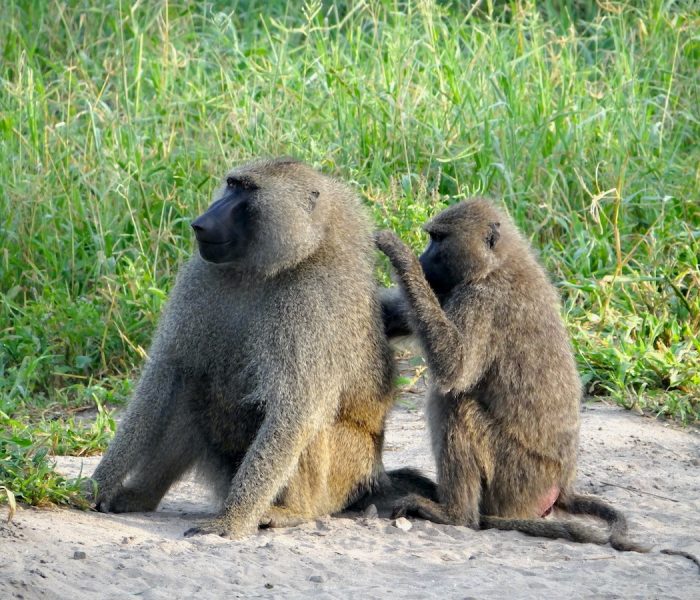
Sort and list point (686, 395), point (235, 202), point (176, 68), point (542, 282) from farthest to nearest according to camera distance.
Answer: point (176, 68) < point (686, 395) < point (542, 282) < point (235, 202)

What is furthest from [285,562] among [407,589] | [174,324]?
[174,324]

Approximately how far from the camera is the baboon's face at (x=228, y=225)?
405 centimetres

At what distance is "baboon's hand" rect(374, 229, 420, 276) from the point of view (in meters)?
4.33

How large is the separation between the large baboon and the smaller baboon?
8.2 inches

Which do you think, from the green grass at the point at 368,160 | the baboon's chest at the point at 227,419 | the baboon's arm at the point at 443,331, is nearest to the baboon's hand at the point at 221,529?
the baboon's chest at the point at 227,419

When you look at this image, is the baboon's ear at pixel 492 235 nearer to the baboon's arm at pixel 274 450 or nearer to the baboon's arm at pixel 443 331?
the baboon's arm at pixel 443 331

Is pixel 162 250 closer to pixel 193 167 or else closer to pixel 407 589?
pixel 193 167

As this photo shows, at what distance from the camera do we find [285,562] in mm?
3707

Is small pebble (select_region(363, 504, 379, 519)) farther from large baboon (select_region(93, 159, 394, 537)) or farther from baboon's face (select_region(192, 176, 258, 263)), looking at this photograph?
baboon's face (select_region(192, 176, 258, 263))

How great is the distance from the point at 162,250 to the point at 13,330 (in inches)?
33.7

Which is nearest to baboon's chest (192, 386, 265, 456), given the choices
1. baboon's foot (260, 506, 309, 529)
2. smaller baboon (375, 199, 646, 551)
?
baboon's foot (260, 506, 309, 529)

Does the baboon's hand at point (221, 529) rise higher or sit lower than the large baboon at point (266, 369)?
lower

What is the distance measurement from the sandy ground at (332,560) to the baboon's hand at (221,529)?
0.14ft

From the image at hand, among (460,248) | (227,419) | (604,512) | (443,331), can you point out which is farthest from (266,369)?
(604,512)
